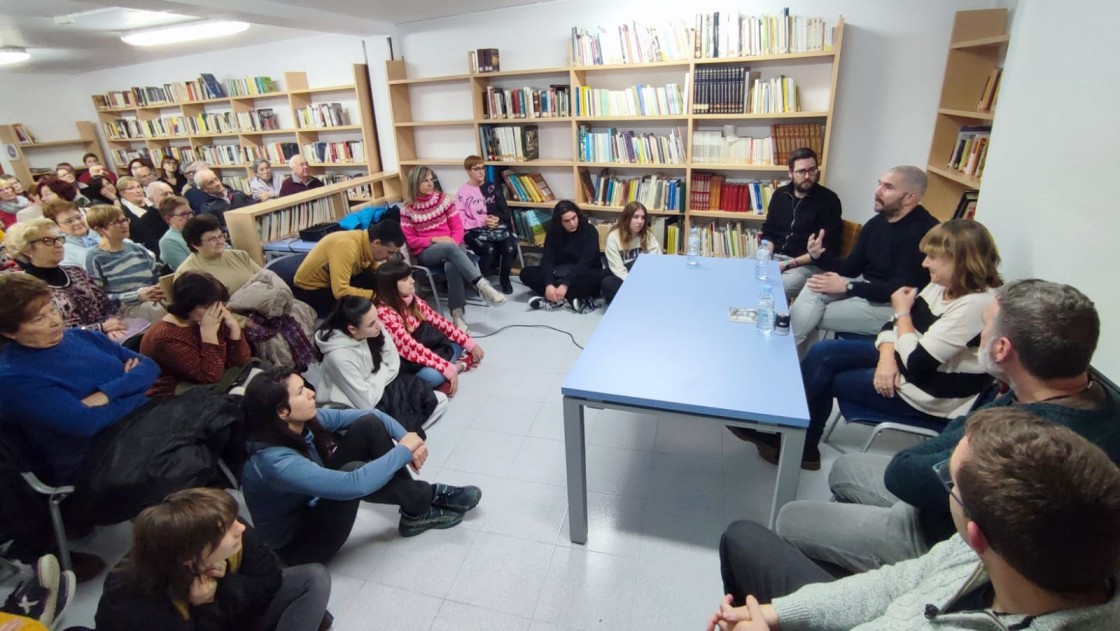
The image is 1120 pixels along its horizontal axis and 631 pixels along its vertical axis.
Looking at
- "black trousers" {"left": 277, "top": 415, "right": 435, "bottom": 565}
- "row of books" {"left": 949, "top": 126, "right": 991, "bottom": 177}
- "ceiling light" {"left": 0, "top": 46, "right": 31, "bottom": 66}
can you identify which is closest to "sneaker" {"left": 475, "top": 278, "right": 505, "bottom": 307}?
"black trousers" {"left": 277, "top": 415, "right": 435, "bottom": 565}

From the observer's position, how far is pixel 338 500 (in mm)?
1910

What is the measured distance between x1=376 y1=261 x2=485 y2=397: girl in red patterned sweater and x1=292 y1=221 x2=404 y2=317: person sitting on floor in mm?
279

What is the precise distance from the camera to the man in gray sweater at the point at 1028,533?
2.44 feet

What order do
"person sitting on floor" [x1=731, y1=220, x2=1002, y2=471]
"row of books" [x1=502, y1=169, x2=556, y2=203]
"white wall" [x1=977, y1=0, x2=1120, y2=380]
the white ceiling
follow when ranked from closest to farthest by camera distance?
1. "white wall" [x1=977, y1=0, x2=1120, y2=380]
2. "person sitting on floor" [x1=731, y1=220, x2=1002, y2=471]
3. the white ceiling
4. "row of books" [x1=502, y1=169, x2=556, y2=203]

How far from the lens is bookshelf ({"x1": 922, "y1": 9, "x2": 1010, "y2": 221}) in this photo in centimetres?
327

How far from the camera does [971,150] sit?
123 inches

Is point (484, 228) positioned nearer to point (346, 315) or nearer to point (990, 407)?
point (346, 315)

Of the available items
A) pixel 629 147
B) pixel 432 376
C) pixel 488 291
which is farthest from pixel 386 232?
pixel 629 147

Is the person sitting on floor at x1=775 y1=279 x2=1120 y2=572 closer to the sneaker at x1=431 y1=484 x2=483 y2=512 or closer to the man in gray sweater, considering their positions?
the man in gray sweater

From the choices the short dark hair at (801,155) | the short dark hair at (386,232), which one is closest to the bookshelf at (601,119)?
the short dark hair at (801,155)

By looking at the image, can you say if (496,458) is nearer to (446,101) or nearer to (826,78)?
(826,78)

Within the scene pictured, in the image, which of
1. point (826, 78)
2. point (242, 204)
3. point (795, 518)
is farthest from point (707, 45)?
point (242, 204)

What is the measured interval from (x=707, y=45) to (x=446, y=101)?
275cm

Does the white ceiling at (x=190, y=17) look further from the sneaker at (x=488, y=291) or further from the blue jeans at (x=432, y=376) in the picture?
the blue jeans at (x=432, y=376)
